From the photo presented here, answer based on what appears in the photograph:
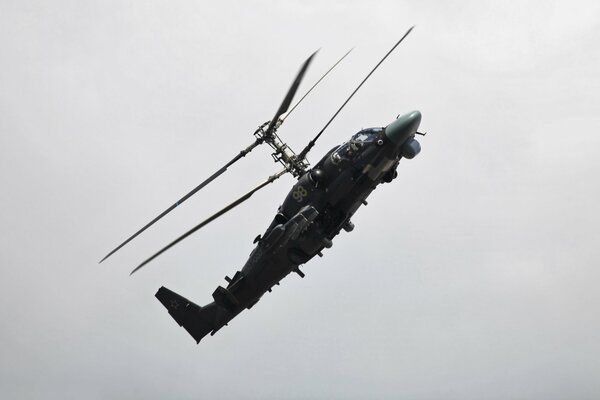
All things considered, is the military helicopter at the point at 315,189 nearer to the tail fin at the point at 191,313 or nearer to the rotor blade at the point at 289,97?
the rotor blade at the point at 289,97

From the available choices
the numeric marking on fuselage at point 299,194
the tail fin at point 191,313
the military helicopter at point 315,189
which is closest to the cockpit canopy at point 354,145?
Result: the military helicopter at point 315,189

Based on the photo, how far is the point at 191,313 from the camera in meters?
48.9

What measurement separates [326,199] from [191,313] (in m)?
12.9

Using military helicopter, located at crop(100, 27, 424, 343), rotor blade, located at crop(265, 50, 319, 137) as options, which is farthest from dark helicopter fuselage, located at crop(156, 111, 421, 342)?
rotor blade, located at crop(265, 50, 319, 137)

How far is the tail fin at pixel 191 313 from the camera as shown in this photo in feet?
157

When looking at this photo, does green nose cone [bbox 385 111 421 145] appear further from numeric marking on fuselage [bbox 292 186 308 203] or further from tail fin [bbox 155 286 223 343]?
tail fin [bbox 155 286 223 343]

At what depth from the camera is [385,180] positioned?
4188cm

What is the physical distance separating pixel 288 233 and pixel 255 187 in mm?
3124

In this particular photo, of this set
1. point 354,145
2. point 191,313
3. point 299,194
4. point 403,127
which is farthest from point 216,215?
point 191,313

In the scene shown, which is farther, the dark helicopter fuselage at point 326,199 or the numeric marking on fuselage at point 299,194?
the numeric marking on fuselage at point 299,194

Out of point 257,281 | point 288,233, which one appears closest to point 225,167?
point 288,233

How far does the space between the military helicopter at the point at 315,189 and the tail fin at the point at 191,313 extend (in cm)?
407

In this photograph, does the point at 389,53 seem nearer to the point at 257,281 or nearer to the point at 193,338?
the point at 257,281

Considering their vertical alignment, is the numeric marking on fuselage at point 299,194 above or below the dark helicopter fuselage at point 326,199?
above
